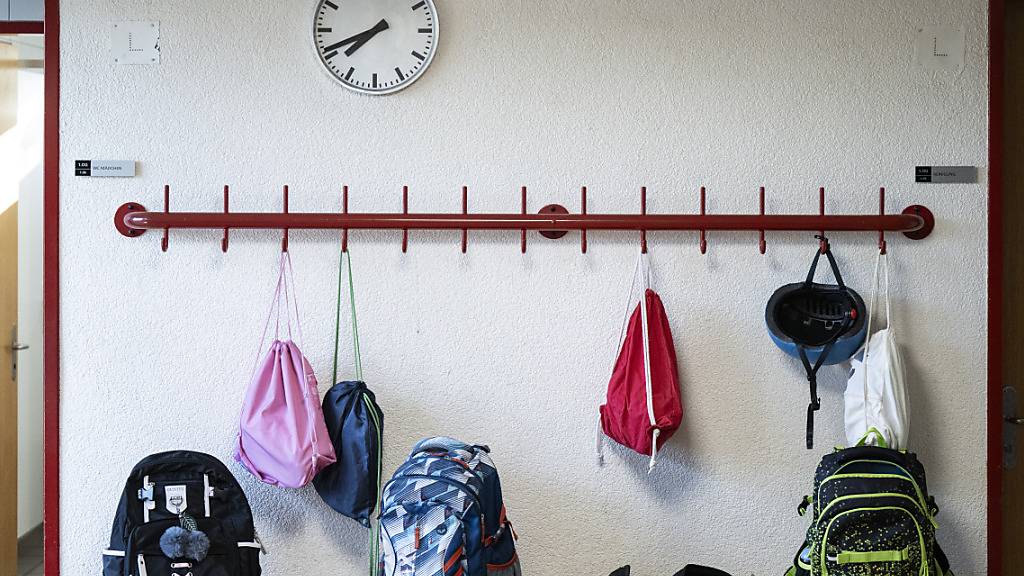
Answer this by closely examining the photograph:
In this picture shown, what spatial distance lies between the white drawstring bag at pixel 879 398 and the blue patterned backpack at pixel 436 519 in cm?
102

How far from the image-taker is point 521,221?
7.66 feet

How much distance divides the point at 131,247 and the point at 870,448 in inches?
78.7

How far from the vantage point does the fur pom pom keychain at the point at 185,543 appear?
2100 millimetres

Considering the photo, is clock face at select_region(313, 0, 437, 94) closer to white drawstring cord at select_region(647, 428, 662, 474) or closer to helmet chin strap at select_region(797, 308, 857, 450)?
white drawstring cord at select_region(647, 428, 662, 474)

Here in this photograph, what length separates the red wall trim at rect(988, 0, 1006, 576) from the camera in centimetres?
241

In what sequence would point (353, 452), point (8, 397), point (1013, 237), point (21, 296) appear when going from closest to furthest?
point (353, 452)
point (1013, 237)
point (8, 397)
point (21, 296)

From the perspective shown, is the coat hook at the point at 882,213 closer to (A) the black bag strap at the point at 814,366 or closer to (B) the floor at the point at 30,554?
(A) the black bag strap at the point at 814,366

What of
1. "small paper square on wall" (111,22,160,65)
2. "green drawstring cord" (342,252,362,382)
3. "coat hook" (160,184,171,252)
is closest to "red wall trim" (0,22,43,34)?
"small paper square on wall" (111,22,160,65)

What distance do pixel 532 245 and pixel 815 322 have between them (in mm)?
795

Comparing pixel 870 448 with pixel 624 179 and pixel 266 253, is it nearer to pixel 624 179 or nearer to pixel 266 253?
pixel 624 179

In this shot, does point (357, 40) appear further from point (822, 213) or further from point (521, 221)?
point (822, 213)

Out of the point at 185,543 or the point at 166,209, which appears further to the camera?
the point at 166,209

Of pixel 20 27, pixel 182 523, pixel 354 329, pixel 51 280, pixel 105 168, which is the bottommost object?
pixel 182 523

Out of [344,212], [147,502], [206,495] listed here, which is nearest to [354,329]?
[344,212]
